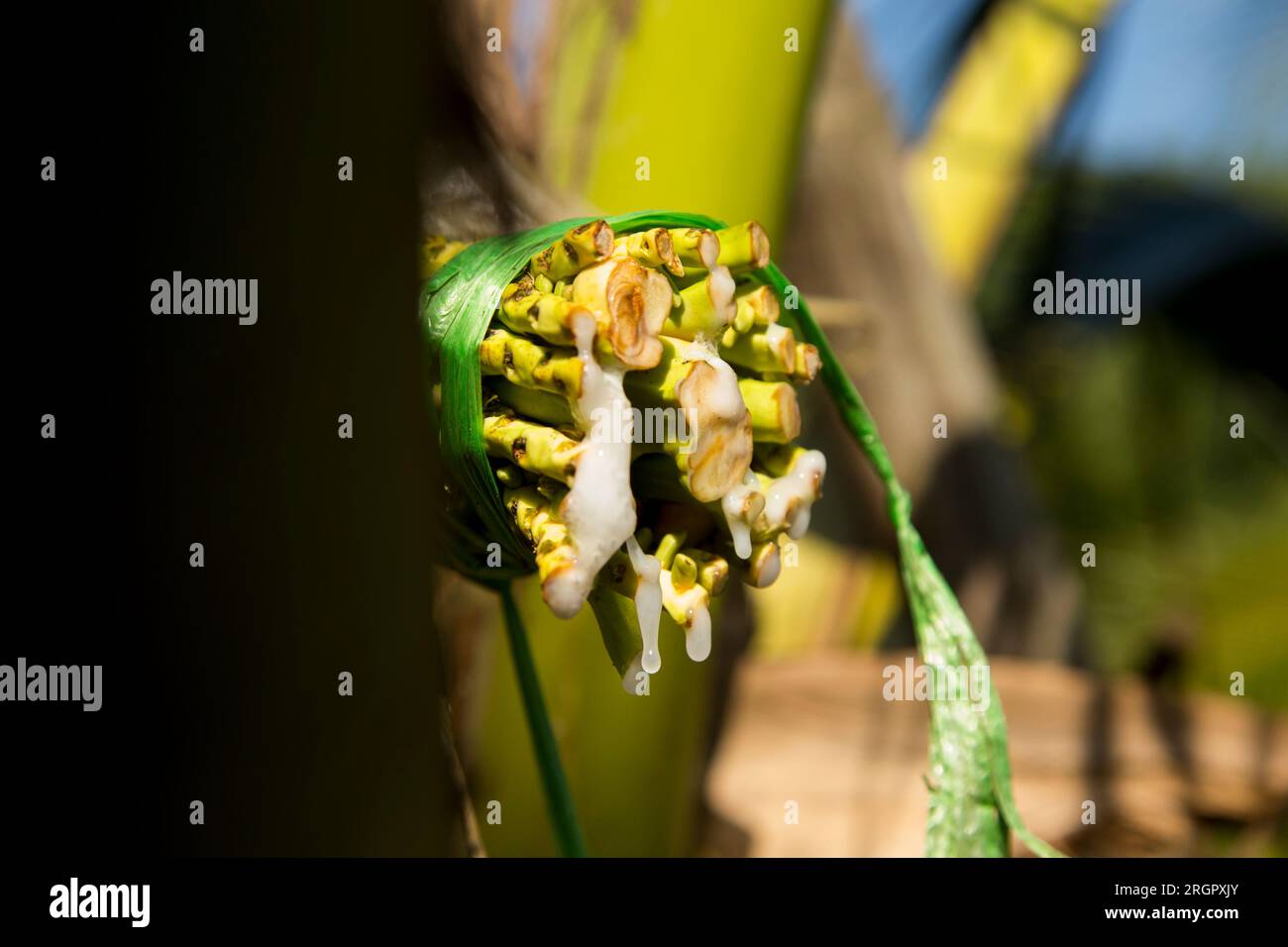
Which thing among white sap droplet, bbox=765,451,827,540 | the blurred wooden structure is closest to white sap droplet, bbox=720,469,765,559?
white sap droplet, bbox=765,451,827,540

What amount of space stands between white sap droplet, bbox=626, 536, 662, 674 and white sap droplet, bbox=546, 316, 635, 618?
0.02 meters

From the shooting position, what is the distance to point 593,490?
29 cm

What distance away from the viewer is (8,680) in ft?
0.70

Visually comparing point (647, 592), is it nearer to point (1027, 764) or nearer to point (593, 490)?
point (593, 490)

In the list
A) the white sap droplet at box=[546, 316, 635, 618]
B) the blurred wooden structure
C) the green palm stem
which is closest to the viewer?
the white sap droplet at box=[546, 316, 635, 618]

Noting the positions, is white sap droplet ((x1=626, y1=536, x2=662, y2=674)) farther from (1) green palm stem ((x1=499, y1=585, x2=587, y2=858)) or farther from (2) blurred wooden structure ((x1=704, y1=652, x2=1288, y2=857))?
(2) blurred wooden structure ((x1=704, y1=652, x2=1288, y2=857))

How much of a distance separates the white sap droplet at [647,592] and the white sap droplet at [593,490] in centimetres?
2

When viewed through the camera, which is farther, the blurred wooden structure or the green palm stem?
the blurred wooden structure

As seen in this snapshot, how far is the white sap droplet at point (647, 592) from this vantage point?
0.31 meters

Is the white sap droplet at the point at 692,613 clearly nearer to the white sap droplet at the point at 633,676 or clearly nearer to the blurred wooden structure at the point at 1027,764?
the white sap droplet at the point at 633,676

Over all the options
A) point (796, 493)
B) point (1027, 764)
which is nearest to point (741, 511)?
point (796, 493)

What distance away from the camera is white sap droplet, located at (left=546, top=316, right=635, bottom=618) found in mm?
287

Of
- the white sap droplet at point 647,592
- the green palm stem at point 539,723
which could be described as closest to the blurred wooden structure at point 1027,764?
the green palm stem at point 539,723
